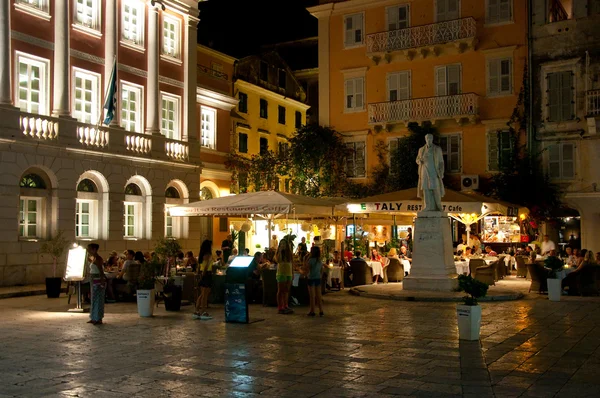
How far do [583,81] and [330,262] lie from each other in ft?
45.9

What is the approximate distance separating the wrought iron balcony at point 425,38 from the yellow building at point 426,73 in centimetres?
4

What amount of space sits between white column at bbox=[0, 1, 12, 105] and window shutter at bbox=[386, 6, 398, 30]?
57.2ft

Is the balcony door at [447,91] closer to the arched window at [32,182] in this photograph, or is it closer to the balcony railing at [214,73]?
the balcony railing at [214,73]

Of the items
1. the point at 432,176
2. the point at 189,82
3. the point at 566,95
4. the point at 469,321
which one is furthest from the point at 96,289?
the point at 566,95

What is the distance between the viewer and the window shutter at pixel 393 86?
1299 inches

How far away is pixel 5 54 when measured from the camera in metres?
21.9

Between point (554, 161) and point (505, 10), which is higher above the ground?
point (505, 10)

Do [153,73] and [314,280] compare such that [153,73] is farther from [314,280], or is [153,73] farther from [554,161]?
[554,161]

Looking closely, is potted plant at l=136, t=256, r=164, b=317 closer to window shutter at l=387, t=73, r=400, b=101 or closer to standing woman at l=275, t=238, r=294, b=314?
standing woman at l=275, t=238, r=294, b=314

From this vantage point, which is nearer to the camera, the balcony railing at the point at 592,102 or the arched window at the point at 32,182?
the arched window at the point at 32,182

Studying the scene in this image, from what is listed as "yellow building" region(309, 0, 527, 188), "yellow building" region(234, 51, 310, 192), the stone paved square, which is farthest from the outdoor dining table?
"yellow building" region(234, 51, 310, 192)

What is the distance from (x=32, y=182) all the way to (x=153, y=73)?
23.5 feet

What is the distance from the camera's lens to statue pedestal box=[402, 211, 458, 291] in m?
18.8

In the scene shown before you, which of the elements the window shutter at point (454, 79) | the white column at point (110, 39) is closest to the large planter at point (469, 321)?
the white column at point (110, 39)
